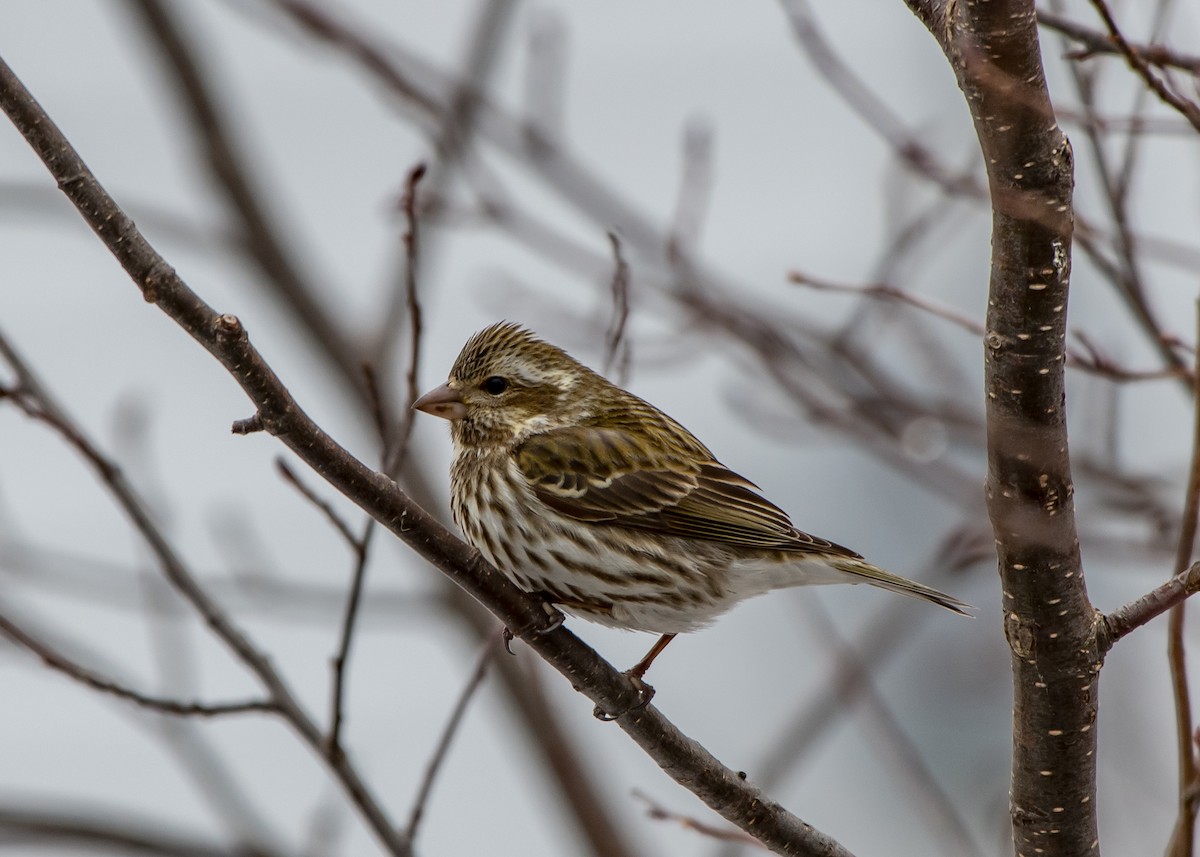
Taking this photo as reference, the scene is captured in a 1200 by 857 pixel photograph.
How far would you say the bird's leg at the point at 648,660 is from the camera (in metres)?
4.71

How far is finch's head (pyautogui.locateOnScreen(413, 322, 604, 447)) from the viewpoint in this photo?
20.3 ft

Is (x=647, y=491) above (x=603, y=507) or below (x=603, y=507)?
above

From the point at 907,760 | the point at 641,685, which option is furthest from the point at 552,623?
the point at 907,760

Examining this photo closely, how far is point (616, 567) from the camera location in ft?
18.0

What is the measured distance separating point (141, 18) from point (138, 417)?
2.83 meters

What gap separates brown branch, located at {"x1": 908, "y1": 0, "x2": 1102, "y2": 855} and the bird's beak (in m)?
3.23

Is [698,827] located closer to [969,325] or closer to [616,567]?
[616,567]

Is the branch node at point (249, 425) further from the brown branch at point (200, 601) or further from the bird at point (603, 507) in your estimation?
the bird at point (603, 507)

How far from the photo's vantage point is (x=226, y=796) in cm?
593

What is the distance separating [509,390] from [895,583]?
1907mm

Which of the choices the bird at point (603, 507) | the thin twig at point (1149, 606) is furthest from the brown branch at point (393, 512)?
the thin twig at point (1149, 606)

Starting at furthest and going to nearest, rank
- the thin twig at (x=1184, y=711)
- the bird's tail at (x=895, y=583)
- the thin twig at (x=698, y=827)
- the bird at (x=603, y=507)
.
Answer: the bird at (x=603, y=507), the bird's tail at (x=895, y=583), the thin twig at (x=698, y=827), the thin twig at (x=1184, y=711)

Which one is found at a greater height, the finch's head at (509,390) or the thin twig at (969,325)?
the finch's head at (509,390)

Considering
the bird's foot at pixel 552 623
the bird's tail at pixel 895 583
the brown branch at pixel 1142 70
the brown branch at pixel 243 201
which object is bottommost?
the bird's foot at pixel 552 623
